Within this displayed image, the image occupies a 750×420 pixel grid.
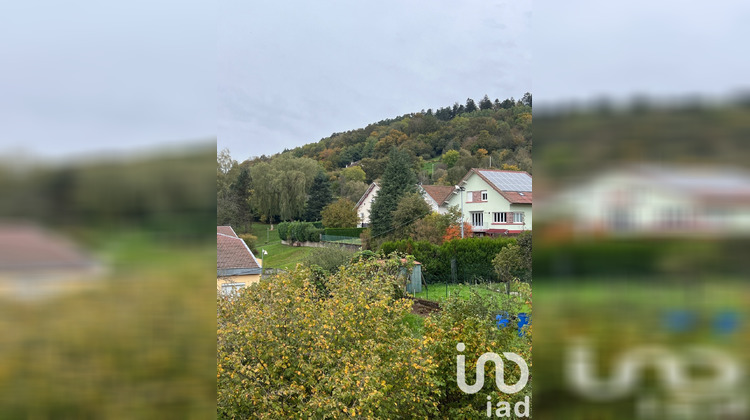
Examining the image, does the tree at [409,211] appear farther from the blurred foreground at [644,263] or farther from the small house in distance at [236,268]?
the blurred foreground at [644,263]

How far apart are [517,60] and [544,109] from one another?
282cm

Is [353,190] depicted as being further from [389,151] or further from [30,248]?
[30,248]

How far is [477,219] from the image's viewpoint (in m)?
7.78

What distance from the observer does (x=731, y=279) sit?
1042 millimetres

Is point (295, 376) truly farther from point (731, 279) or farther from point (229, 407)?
point (731, 279)

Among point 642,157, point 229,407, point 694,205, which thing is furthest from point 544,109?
point 229,407

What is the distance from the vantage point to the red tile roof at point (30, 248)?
1.03m

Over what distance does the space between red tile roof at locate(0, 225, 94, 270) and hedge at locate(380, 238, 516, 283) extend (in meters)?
7.09

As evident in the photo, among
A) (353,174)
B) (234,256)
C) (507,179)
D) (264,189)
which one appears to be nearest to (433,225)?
(353,174)

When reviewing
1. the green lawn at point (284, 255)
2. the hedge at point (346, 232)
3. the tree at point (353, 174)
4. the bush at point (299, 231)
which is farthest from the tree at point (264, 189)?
the hedge at point (346, 232)

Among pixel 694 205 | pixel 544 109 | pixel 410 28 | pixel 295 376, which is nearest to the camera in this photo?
pixel 694 205

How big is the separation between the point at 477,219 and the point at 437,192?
80 centimetres

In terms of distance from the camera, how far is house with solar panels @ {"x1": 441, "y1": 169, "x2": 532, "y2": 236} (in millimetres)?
5391

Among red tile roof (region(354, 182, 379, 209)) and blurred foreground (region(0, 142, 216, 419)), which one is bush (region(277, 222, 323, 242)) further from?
blurred foreground (region(0, 142, 216, 419))
